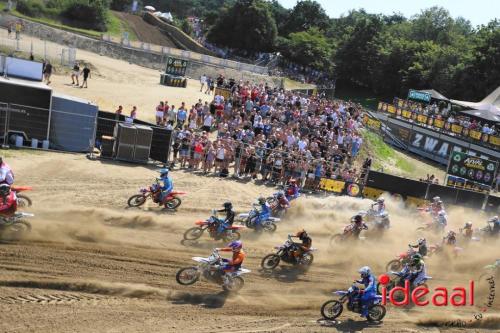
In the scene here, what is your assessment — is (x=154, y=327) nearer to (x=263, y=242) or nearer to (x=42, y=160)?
(x=263, y=242)

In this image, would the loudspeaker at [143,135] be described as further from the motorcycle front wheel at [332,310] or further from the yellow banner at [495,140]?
the yellow banner at [495,140]

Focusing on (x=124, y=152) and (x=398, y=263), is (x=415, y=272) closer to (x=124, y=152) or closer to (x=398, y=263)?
(x=398, y=263)

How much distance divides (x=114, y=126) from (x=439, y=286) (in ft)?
47.6

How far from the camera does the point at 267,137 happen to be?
29.6 metres

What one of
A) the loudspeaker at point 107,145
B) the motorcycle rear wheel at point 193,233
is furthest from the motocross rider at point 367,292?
the loudspeaker at point 107,145

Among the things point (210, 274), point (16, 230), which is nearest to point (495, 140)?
point (210, 274)

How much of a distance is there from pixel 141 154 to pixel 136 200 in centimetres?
520

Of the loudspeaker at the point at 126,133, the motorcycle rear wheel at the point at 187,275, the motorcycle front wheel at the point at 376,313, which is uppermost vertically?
the loudspeaker at the point at 126,133

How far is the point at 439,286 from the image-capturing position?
18.3 metres

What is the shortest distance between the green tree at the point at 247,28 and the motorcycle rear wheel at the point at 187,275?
7821 cm

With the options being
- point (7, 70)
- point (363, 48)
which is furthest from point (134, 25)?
point (7, 70)

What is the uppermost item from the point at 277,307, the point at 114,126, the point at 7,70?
the point at 7,70

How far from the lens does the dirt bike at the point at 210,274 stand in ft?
47.3

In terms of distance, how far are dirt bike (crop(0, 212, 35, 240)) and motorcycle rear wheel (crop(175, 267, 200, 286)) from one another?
4256 mm
